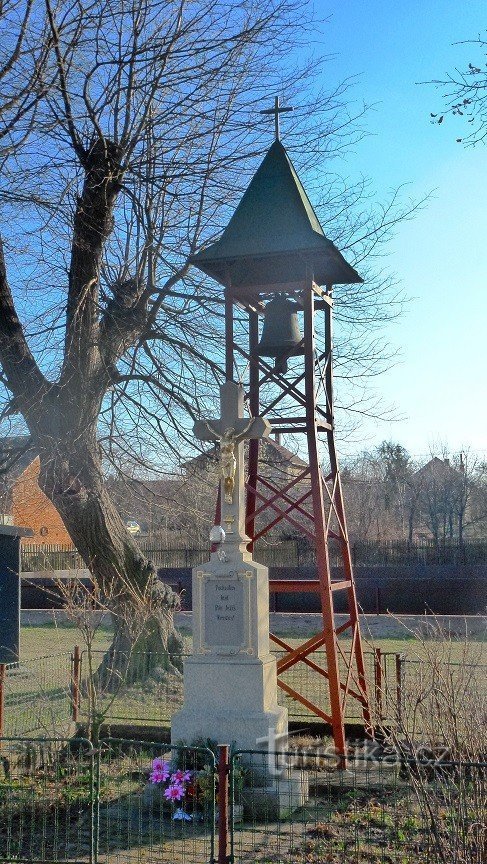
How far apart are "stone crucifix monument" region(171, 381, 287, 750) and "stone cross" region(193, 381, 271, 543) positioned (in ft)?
0.04

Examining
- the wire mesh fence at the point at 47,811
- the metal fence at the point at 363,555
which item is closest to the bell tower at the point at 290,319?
the wire mesh fence at the point at 47,811

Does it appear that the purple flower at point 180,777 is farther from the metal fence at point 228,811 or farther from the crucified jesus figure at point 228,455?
the crucified jesus figure at point 228,455

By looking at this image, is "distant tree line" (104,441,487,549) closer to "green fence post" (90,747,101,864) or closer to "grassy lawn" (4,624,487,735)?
"grassy lawn" (4,624,487,735)

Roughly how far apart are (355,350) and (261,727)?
717cm

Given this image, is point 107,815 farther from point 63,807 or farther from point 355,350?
point 355,350

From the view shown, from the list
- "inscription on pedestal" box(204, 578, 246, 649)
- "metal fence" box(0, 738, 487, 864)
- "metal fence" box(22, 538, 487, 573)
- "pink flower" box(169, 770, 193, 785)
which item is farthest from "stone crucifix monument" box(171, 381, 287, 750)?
"metal fence" box(22, 538, 487, 573)

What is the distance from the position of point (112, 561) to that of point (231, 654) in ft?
17.3

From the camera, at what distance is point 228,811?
23.0 feet

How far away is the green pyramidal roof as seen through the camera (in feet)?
31.4

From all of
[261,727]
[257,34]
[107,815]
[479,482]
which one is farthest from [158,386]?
[479,482]

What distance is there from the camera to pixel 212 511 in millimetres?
15156

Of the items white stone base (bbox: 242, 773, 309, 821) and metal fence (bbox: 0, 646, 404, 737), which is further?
metal fence (bbox: 0, 646, 404, 737)

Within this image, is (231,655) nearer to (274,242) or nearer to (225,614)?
(225,614)

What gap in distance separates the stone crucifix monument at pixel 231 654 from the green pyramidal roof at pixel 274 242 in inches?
80.4
